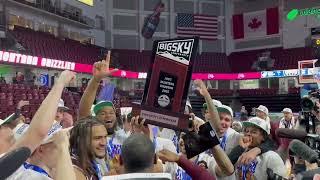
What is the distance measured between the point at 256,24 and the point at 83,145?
33955 mm

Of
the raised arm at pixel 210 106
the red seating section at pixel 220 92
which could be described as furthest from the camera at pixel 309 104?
the red seating section at pixel 220 92

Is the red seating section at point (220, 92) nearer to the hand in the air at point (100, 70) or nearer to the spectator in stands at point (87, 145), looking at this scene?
the hand in the air at point (100, 70)

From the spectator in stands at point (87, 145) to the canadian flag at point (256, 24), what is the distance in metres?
33.2

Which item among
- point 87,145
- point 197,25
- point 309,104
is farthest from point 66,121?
point 197,25

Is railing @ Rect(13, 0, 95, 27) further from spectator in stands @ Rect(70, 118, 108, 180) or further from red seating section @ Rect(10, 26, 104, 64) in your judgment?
spectator in stands @ Rect(70, 118, 108, 180)

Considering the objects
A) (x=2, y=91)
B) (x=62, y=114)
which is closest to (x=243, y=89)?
(x=2, y=91)

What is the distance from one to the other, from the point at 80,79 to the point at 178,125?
2557 centimetres

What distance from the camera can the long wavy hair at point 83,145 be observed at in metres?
2.69

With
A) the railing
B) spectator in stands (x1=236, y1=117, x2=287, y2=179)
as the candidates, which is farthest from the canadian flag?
spectator in stands (x1=236, y1=117, x2=287, y2=179)

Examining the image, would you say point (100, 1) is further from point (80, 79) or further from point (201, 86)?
point (201, 86)

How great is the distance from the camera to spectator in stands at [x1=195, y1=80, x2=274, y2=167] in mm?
3631

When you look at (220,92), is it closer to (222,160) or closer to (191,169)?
(222,160)

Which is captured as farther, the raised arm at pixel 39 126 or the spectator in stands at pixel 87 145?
the spectator in stands at pixel 87 145

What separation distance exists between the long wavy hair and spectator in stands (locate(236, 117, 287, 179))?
4.90ft
